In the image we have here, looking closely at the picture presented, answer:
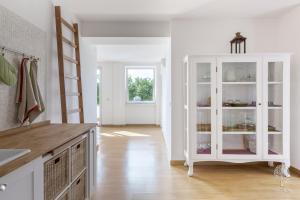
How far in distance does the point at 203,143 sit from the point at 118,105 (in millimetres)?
5315

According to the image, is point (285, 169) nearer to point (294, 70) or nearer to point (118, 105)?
point (294, 70)

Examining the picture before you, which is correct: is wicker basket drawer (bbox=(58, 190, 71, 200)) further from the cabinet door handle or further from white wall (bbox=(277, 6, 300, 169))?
white wall (bbox=(277, 6, 300, 169))

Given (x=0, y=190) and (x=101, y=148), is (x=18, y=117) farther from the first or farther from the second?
(x=101, y=148)

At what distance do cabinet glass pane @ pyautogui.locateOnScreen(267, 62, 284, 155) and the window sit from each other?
5405mm

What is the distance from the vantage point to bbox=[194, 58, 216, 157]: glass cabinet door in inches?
135

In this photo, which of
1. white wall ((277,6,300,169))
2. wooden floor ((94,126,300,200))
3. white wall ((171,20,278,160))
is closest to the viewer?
wooden floor ((94,126,300,200))

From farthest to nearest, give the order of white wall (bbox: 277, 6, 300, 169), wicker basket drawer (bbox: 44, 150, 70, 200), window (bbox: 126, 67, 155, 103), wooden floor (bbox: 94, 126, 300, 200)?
window (bbox: 126, 67, 155, 103), white wall (bbox: 277, 6, 300, 169), wooden floor (bbox: 94, 126, 300, 200), wicker basket drawer (bbox: 44, 150, 70, 200)

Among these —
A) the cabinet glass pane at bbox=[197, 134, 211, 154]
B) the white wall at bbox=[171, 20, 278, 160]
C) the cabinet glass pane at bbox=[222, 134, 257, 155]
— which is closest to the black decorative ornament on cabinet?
the white wall at bbox=[171, 20, 278, 160]

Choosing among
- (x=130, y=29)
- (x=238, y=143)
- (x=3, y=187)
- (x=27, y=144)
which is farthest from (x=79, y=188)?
(x=130, y=29)

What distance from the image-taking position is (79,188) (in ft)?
7.04

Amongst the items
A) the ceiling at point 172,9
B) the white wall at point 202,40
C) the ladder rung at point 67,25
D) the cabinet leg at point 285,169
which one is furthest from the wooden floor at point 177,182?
the ceiling at point 172,9

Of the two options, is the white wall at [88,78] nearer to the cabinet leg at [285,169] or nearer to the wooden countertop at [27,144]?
the wooden countertop at [27,144]

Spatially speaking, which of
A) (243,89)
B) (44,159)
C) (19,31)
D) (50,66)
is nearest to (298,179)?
(243,89)

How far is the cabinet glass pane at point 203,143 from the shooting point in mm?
3477
